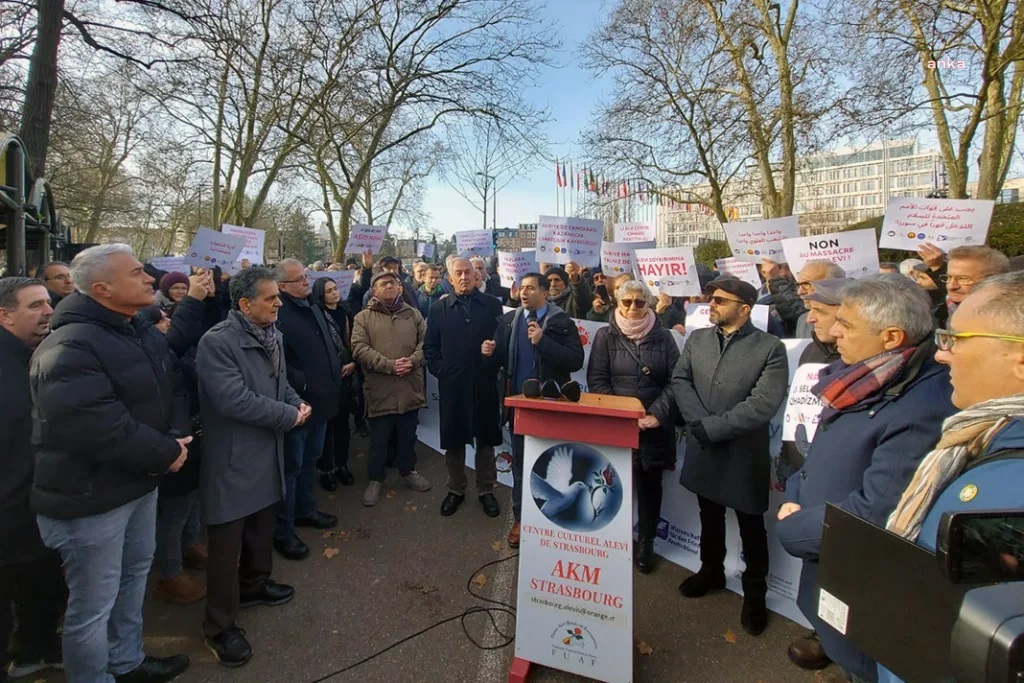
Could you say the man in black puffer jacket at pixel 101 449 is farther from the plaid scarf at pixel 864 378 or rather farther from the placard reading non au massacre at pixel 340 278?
the placard reading non au massacre at pixel 340 278

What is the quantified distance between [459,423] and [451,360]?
53 cm

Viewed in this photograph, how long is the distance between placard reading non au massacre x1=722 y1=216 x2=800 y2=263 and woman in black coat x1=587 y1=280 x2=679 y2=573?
3090 mm

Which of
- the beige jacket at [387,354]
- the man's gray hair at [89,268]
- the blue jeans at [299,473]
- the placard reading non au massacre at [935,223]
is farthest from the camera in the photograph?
the placard reading non au massacre at [935,223]

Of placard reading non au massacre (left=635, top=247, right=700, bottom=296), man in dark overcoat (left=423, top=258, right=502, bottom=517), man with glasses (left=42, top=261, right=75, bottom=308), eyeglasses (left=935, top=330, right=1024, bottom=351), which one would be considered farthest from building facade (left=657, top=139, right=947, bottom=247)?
man with glasses (left=42, top=261, right=75, bottom=308)

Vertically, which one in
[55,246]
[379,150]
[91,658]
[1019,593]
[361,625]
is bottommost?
[361,625]

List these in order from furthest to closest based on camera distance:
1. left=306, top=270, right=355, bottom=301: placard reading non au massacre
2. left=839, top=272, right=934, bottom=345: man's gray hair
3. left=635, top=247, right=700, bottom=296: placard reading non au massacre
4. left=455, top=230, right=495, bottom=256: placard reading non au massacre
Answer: left=455, top=230, right=495, bottom=256: placard reading non au massacre
left=306, top=270, right=355, bottom=301: placard reading non au massacre
left=635, top=247, right=700, bottom=296: placard reading non au massacre
left=839, top=272, right=934, bottom=345: man's gray hair

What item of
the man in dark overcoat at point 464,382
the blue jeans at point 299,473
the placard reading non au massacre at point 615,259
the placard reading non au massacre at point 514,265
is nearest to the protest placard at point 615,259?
the placard reading non au massacre at point 615,259

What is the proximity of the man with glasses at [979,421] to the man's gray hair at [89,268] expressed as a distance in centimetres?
292

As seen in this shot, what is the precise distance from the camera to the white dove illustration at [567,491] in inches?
99.0

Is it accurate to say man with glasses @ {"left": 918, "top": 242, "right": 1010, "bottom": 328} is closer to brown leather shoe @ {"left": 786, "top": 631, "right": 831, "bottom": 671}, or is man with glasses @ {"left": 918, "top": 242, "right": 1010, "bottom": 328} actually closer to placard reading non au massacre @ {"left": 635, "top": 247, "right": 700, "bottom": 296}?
placard reading non au massacre @ {"left": 635, "top": 247, "right": 700, "bottom": 296}

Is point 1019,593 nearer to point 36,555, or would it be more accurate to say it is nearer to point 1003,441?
point 1003,441

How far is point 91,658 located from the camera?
2312 millimetres

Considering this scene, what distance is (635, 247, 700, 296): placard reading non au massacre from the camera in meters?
5.24

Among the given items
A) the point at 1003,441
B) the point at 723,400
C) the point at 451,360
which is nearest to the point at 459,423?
the point at 451,360
